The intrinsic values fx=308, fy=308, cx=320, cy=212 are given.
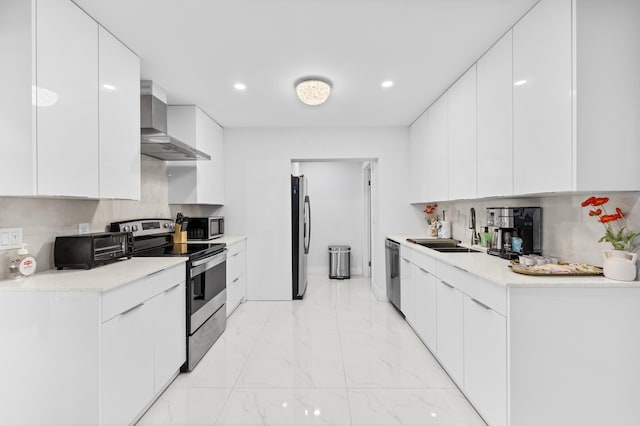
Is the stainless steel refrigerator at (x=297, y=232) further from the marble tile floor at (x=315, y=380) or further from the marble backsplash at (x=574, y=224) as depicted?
the marble backsplash at (x=574, y=224)

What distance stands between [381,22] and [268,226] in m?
3.00

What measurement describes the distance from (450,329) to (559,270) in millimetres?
858

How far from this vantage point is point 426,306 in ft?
9.05

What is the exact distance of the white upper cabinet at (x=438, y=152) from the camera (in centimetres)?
312

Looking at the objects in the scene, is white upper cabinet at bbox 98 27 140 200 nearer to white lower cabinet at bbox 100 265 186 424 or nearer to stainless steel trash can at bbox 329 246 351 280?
white lower cabinet at bbox 100 265 186 424

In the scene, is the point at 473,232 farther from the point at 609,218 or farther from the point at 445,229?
the point at 609,218

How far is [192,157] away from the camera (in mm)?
3201

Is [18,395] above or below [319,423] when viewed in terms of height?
above

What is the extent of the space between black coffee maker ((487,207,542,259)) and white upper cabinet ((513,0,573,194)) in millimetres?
368

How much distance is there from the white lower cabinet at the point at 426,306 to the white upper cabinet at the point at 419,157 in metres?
1.18

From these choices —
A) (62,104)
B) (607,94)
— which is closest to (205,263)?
(62,104)

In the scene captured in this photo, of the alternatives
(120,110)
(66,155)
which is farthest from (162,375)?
(120,110)

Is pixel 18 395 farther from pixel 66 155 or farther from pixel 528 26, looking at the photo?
pixel 528 26

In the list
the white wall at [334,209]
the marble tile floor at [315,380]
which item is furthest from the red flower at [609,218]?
the white wall at [334,209]
